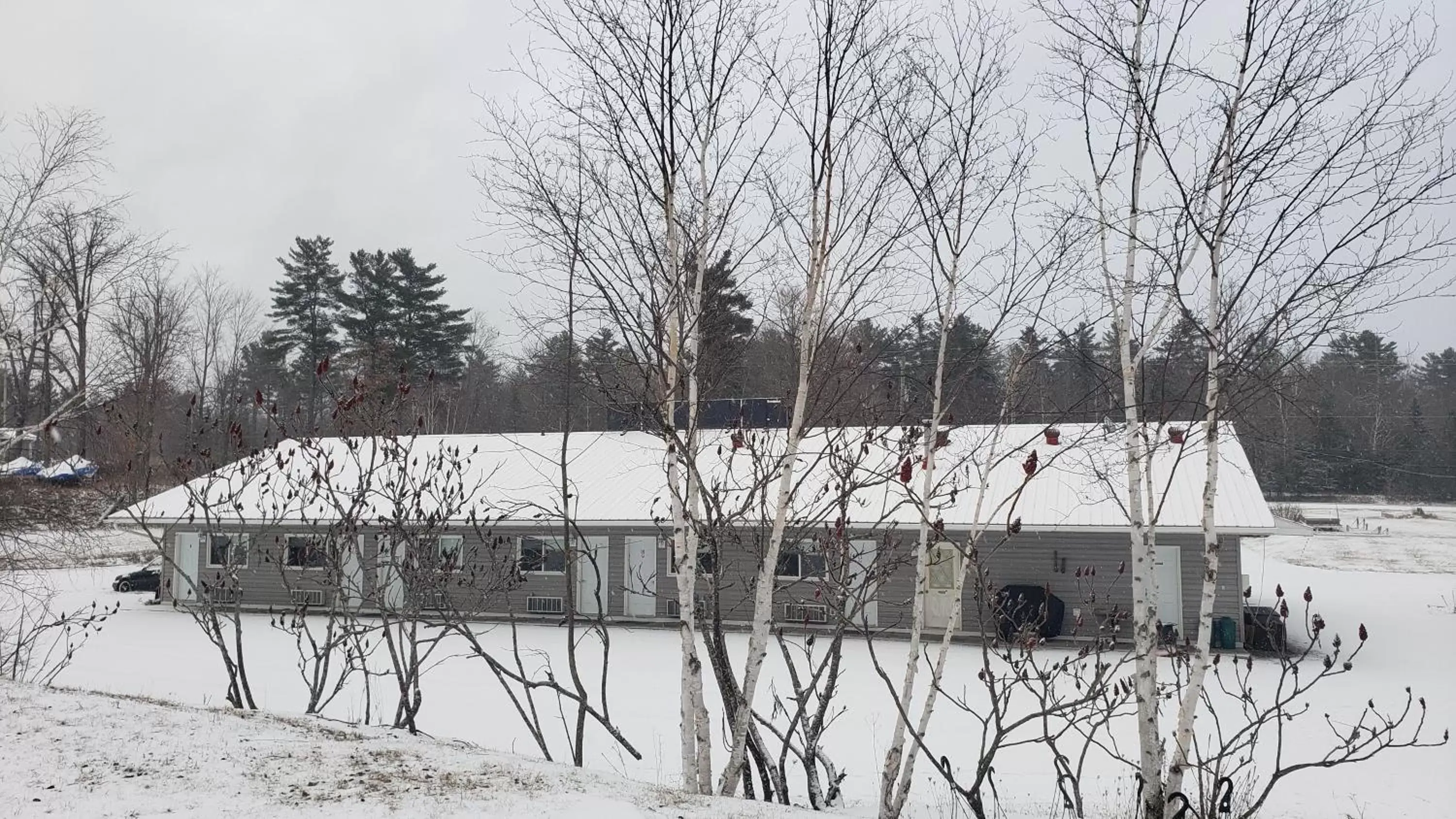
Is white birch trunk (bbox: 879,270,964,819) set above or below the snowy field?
above

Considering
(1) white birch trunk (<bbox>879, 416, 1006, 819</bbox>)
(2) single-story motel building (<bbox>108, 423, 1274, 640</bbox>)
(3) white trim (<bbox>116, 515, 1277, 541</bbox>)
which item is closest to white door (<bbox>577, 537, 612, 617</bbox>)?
(2) single-story motel building (<bbox>108, 423, 1274, 640</bbox>)

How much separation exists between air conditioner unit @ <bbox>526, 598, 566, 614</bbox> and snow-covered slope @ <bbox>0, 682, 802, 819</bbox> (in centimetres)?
1144

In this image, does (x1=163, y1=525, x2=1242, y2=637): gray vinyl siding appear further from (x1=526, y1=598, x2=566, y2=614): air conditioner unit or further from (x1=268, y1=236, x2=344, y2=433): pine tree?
(x1=268, y1=236, x2=344, y2=433): pine tree

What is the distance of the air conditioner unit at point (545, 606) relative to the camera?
18609mm

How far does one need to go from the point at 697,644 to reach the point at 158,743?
32.9 ft

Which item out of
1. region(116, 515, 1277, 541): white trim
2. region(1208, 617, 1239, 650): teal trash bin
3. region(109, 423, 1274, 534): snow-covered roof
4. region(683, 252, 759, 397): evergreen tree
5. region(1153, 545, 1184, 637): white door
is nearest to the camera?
region(683, 252, 759, 397): evergreen tree

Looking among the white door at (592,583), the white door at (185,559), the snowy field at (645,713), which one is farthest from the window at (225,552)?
the white door at (592,583)

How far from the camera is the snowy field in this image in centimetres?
633

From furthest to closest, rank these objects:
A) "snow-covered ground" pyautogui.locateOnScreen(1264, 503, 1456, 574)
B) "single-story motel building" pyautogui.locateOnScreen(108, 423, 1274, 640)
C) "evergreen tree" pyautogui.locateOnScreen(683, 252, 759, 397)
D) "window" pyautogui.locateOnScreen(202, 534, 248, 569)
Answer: "snow-covered ground" pyautogui.locateOnScreen(1264, 503, 1456, 574) → "single-story motel building" pyautogui.locateOnScreen(108, 423, 1274, 640) → "window" pyautogui.locateOnScreen(202, 534, 248, 569) → "evergreen tree" pyautogui.locateOnScreen(683, 252, 759, 397)

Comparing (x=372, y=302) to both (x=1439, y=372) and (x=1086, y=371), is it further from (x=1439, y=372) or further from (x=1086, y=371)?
(x=1439, y=372)

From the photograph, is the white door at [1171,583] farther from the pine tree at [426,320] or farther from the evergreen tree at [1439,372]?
the evergreen tree at [1439,372]

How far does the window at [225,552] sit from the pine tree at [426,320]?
671 inches

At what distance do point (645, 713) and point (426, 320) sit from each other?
2923 cm

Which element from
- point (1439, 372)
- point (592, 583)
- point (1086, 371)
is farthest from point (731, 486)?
point (1439, 372)
